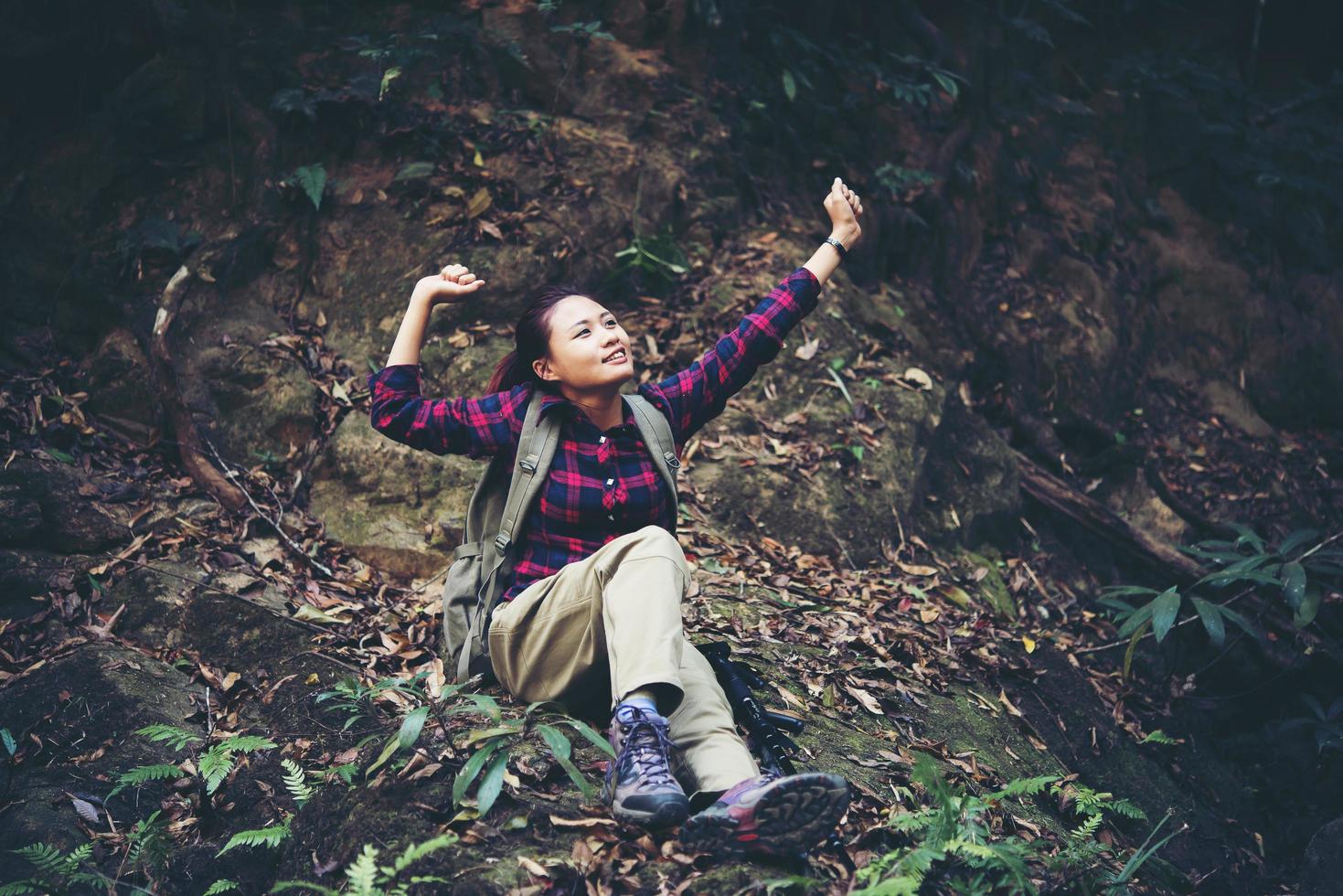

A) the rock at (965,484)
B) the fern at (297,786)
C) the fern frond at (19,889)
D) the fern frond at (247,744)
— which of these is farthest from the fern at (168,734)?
the rock at (965,484)

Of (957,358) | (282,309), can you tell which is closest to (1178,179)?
(957,358)

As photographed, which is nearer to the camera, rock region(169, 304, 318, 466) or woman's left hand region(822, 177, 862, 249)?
woman's left hand region(822, 177, 862, 249)

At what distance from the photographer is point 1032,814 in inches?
170

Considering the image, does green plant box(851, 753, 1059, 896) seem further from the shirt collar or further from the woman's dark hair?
the woman's dark hair

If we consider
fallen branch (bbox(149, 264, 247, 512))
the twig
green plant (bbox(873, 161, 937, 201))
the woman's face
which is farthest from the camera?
green plant (bbox(873, 161, 937, 201))

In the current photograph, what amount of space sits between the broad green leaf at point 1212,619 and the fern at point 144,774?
18.1ft

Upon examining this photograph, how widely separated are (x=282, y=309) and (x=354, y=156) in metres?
1.32

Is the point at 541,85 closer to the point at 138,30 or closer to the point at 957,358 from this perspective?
the point at 138,30

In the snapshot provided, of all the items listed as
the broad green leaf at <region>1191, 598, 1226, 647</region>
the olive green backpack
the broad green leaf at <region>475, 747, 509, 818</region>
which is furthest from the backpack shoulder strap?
the broad green leaf at <region>1191, 598, 1226, 647</region>

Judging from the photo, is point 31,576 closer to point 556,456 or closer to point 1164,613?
point 556,456

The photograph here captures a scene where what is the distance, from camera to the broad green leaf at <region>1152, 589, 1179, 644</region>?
5.72 metres

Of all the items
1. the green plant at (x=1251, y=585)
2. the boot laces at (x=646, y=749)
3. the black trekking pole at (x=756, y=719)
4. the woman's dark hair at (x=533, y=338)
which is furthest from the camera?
the green plant at (x=1251, y=585)

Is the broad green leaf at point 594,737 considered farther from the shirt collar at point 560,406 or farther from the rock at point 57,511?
the rock at point 57,511

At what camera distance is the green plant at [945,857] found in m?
2.98
